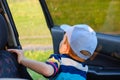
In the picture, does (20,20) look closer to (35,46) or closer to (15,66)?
(35,46)

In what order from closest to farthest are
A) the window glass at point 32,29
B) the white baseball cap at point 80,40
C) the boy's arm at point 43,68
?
the boy's arm at point 43,68 → the white baseball cap at point 80,40 → the window glass at point 32,29

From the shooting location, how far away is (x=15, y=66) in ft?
10.9

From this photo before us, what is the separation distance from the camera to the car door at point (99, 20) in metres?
4.37

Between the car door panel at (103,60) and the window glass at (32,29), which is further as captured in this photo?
the window glass at (32,29)

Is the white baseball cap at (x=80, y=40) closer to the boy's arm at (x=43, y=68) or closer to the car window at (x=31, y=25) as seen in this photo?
the boy's arm at (x=43, y=68)

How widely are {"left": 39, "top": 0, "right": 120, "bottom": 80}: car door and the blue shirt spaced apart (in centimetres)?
114

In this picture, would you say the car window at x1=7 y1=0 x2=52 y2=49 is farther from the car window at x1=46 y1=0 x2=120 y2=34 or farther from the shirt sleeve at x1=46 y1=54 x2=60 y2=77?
the shirt sleeve at x1=46 y1=54 x2=60 y2=77

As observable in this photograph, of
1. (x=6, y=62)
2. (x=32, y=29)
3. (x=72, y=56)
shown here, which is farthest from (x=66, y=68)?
(x=32, y=29)

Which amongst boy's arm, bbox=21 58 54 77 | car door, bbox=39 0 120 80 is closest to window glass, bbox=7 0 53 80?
car door, bbox=39 0 120 80

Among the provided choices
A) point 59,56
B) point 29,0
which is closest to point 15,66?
point 59,56

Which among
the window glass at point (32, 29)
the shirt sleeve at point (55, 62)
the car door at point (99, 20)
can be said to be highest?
the shirt sleeve at point (55, 62)

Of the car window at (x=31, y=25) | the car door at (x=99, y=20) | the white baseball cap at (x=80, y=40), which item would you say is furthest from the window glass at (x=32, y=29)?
the white baseball cap at (x=80, y=40)

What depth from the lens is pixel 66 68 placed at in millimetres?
3197

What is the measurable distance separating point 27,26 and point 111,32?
8.18 ft
